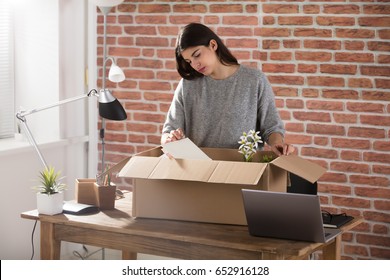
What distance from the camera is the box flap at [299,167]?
2.79 m

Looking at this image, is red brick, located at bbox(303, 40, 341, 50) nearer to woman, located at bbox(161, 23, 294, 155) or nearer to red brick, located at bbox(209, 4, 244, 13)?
red brick, located at bbox(209, 4, 244, 13)

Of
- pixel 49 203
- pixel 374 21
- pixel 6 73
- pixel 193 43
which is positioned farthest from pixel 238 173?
pixel 6 73

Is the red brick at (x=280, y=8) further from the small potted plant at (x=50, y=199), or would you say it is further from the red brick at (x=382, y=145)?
the small potted plant at (x=50, y=199)

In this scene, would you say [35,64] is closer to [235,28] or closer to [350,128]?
[235,28]

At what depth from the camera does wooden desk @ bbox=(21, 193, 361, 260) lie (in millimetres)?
2668

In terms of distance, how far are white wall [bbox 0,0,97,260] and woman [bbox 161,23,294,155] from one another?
4.50 feet

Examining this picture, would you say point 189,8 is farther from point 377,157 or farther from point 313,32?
point 377,157

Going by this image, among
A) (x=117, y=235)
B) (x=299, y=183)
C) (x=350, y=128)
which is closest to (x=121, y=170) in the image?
(x=117, y=235)

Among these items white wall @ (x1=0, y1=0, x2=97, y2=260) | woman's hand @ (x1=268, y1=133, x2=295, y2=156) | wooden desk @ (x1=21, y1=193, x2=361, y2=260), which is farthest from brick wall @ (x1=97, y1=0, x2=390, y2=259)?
wooden desk @ (x1=21, y1=193, x2=361, y2=260)

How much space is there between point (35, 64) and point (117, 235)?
2.08 meters

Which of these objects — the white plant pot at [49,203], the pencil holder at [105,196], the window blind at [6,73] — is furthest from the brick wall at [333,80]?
the white plant pot at [49,203]

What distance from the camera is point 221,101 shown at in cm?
337
